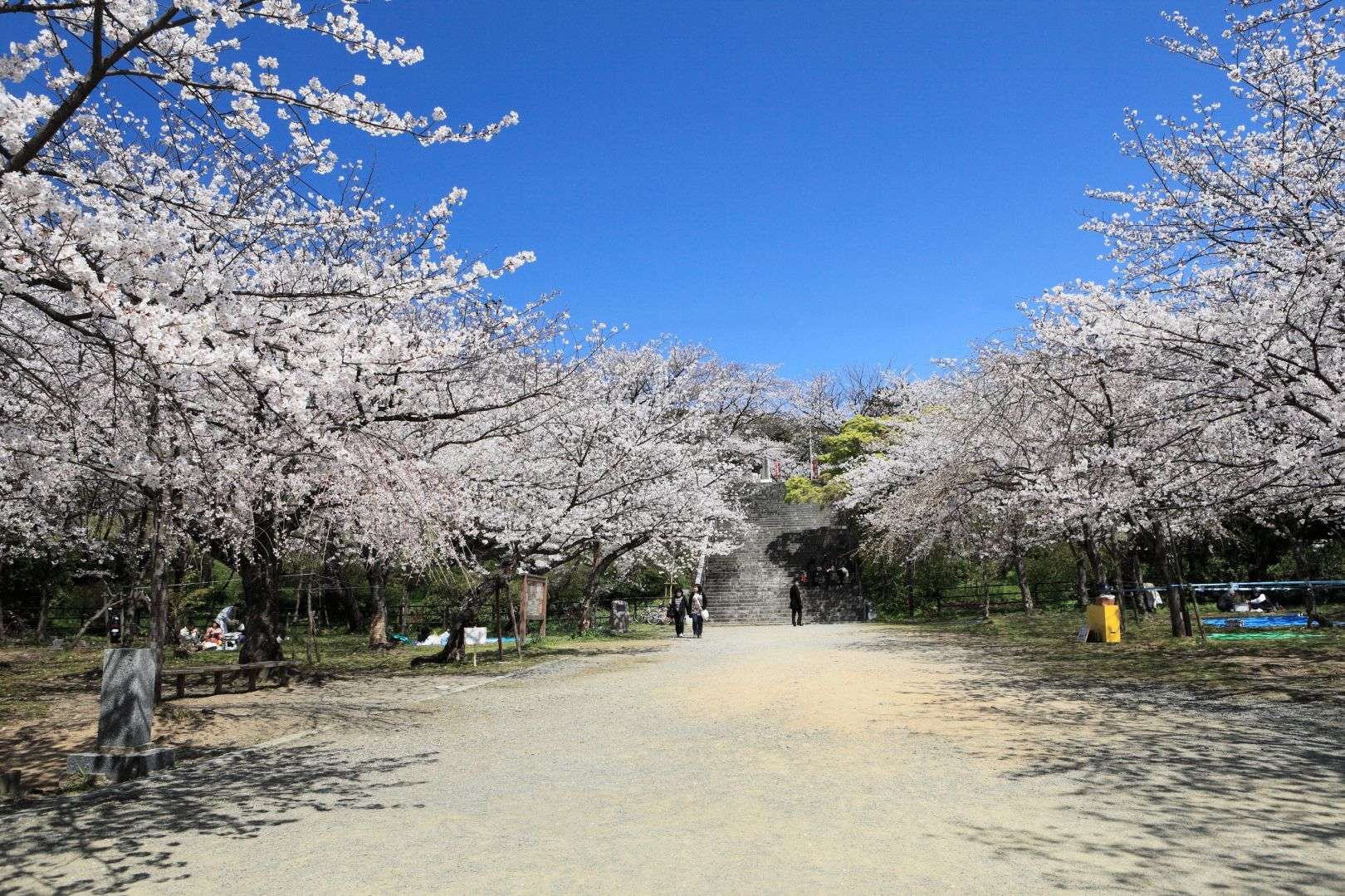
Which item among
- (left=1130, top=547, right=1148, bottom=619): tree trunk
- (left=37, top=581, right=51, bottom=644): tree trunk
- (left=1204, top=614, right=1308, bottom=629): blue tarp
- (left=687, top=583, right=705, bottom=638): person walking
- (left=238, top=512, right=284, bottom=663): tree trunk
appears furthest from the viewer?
(left=687, top=583, right=705, bottom=638): person walking

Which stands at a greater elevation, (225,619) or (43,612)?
(43,612)

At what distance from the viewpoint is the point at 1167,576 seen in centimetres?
1531

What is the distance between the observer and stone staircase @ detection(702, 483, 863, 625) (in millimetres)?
29422

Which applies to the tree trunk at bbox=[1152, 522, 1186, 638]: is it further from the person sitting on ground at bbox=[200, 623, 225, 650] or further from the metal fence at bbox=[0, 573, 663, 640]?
the person sitting on ground at bbox=[200, 623, 225, 650]

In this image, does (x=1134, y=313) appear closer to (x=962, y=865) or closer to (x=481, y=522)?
(x=962, y=865)

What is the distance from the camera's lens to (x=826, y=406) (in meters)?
58.5

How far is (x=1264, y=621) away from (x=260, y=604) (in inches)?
756

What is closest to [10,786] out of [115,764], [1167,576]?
[115,764]

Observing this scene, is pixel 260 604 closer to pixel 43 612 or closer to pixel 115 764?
pixel 115 764

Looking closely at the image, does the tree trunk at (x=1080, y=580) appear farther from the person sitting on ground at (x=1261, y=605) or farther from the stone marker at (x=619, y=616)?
the stone marker at (x=619, y=616)

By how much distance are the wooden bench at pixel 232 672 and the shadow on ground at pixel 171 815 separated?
138 inches

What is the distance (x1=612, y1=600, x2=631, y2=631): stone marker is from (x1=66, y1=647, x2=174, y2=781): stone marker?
17570 mm

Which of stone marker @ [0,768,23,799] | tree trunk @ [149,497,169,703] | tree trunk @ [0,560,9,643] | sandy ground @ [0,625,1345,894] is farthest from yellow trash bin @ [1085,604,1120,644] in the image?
tree trunk @ [0,560,9,643]

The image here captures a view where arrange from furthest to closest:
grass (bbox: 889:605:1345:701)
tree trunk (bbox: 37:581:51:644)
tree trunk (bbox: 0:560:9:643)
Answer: tree trunk (bbox: 37:581:51:644), tree trunk (bbox: 0:560:9:643), grass (bbox: 889:605:1345:701)
